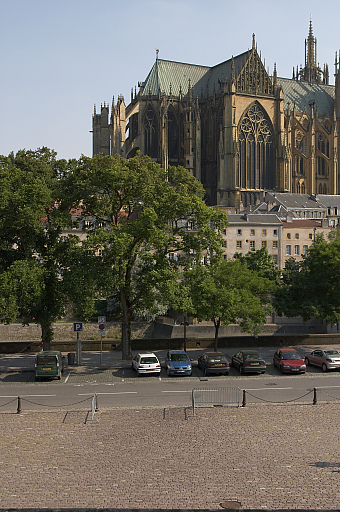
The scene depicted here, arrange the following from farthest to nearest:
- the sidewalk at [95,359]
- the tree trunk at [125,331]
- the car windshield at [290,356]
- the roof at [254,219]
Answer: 1. the roof at [254,219]
2. the tree trunk at [125,331]
3. the sidewalk at [95,359]
4. the car windshield at [290,356]

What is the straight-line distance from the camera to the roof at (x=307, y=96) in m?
136

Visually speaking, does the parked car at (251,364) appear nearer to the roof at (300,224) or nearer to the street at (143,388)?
the street at (143,388)

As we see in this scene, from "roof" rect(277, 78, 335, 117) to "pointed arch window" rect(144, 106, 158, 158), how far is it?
35.9 m

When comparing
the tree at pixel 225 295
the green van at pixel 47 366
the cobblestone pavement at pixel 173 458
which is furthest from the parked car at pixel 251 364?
the green van at pixel 47 366

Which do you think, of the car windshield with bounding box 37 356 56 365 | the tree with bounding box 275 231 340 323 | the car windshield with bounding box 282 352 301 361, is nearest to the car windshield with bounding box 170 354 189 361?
the car windshield with bounding box 282 352 301 361

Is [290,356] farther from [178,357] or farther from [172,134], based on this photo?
[172,134]

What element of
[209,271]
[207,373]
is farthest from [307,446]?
[209,271]

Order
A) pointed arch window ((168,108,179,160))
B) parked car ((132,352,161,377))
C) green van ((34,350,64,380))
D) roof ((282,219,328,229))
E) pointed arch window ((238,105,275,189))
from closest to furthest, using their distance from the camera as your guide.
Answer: green van ((34,350,64,380))
parked car ((132,352,161,377))
roof ((282,219,328,229))
pointed arch window ((238,105,275,189))
pointed arch window ((168,108,179,160))

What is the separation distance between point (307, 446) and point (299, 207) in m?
79.2

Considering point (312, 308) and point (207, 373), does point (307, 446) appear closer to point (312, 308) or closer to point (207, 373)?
point (207, 373)

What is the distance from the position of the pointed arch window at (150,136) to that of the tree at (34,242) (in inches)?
2823

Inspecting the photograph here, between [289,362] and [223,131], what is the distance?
81.6 metres

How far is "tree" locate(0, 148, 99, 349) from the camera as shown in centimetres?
3481

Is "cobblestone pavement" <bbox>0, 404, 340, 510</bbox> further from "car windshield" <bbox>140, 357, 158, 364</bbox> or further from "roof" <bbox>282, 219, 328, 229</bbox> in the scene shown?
"roof" <bbox>282, 219, 328, 229</bbox>
